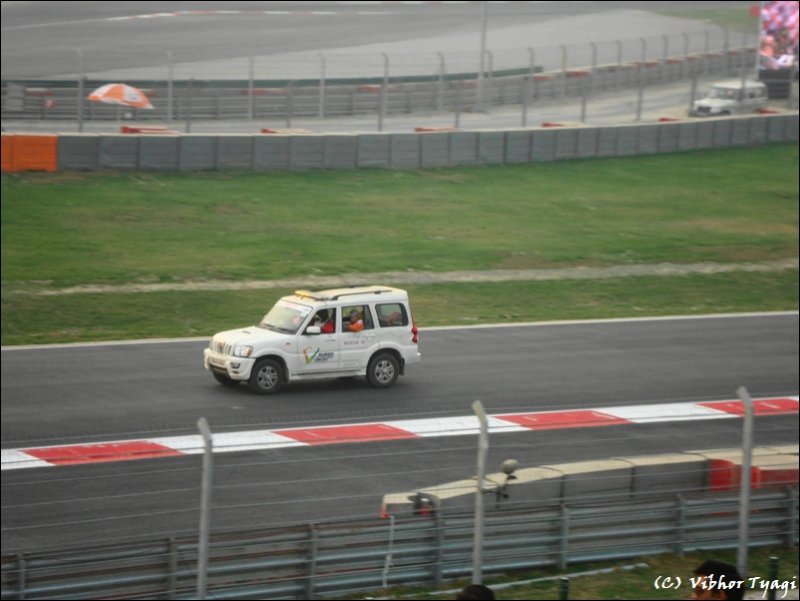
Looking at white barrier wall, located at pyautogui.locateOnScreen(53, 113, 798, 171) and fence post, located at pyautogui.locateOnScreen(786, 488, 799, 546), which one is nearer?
white barrier wall, located at pyautogui.locateOnScreen(53, 113, 798, 171)

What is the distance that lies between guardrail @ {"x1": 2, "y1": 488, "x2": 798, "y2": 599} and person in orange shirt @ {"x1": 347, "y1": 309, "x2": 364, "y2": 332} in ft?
11.0

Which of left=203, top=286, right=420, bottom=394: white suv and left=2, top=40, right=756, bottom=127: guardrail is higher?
left=2, top=40, right=756, bottom=127: guardrail

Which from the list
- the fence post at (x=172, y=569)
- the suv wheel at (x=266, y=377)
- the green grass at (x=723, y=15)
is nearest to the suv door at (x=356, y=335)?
the suv wheel at (x=266, y=377)

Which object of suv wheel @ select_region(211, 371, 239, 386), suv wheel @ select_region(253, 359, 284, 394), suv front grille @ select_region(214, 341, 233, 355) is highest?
suv front grille @ select_region(214, 341, 233, 355)

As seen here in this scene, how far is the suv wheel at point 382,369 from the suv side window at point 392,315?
26 cm

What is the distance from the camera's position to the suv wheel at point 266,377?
8312 mm

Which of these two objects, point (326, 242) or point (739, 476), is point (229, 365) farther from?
point (739, 476)

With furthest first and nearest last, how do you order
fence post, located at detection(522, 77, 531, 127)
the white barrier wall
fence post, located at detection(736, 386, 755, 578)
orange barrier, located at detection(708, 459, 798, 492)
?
fence post, located at detection(522, 77, 531, 127)
orange barrier, located at detection(708, 459, 798, 492)
the white barrier wall
fence post, located at detection(736, 386, 755, 578)

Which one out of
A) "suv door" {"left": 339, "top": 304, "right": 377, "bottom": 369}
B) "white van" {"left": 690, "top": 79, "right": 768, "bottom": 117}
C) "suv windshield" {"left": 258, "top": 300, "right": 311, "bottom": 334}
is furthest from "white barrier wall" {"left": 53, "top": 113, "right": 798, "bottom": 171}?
"white van" {"left": 690, "top": 79, "right": 768, "bottom": 117}

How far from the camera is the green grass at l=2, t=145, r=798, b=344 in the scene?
10.4m

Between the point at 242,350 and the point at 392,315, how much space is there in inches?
64.9

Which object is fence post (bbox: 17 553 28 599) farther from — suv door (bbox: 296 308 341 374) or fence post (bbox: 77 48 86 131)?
fence post (bbox: 77 48 86 131)

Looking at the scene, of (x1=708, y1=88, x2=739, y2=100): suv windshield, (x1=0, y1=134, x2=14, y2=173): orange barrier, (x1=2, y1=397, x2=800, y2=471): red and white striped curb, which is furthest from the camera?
(x1=708, y1=88, x2=739, y2=100): suv windshield

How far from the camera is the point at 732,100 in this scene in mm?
48594
